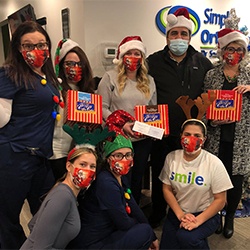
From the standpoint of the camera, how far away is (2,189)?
4.93 feet

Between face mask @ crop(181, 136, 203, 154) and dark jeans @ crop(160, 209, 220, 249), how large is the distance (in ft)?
1.53

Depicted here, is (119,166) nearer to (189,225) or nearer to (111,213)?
(111,213)

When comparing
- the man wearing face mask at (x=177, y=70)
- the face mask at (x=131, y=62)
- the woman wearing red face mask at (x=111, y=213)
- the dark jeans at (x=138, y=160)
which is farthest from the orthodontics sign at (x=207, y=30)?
the woman wearing red face mask at (x=111, y=213)

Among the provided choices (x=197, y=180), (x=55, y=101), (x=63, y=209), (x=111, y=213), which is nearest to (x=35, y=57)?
(x=55, y=101)

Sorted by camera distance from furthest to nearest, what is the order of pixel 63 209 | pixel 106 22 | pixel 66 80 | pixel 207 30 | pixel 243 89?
pixel 207 30
pixel 106 22
pixel 243 89
pixel 66 80
pixel 63 209

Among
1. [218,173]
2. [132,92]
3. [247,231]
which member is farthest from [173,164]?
[247,231]

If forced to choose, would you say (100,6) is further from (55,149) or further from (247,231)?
(247,231)

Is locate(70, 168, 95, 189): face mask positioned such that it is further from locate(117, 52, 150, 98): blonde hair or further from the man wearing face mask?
the man wearing face mask

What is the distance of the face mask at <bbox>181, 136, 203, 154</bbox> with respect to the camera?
1802 millimetres

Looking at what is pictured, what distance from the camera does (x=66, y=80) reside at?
1838mm

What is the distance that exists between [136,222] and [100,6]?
2265 millimetres

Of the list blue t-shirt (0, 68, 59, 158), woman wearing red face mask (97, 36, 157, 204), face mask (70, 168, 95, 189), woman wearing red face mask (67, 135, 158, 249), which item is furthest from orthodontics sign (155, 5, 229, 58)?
face mask (70, 168, 95, 189)

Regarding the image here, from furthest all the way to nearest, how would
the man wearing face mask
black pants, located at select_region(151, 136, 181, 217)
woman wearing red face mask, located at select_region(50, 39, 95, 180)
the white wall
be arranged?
1. the white wall
2. black pants, located at select_region(151, 136, 181, 217)
3. the man wearing face mask
4. woman wearing red face mask, located at select_region(50, 39, 95, 180)

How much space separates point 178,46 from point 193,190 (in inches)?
41.9
